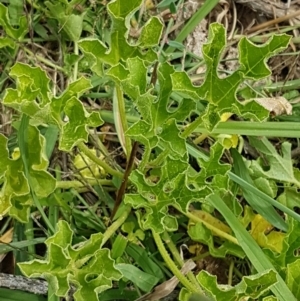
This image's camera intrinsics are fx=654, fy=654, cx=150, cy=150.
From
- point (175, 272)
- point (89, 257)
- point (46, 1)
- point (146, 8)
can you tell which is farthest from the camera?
point (146, 8)

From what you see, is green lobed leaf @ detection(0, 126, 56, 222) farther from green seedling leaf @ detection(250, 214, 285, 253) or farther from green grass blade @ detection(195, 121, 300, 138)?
green seedling leaf @ detection(250, 214, 285, 253)

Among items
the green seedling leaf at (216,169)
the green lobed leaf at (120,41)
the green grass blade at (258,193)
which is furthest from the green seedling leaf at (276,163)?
the green lobed leaf at (120,41)

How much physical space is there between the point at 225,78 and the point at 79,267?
22.6 inches

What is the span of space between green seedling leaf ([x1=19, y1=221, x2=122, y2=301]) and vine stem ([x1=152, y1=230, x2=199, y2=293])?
19cm

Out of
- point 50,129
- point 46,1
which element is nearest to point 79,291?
point 50,129

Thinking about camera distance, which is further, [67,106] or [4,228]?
[4,228]

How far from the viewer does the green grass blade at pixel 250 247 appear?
170cm

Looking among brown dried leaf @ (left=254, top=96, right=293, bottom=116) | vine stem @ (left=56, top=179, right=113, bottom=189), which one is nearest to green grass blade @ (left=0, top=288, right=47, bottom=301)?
vine stem @ (left=56, top=179, right=113, bottom=189)

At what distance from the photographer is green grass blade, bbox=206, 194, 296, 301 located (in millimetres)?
1701

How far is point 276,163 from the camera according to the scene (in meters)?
2.00

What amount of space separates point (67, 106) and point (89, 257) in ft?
1.22

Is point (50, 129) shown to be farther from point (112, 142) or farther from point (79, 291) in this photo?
point (79, 291)

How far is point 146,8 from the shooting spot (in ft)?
7.25

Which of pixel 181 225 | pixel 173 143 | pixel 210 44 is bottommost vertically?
pixel 181 225
